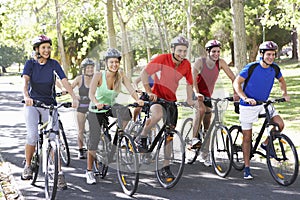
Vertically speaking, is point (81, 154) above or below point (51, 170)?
below

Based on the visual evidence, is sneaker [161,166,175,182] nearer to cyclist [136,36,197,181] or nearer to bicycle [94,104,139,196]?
cyclist [136,36,197,181]

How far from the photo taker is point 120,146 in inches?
274

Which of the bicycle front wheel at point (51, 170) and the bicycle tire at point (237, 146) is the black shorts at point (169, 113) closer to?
the bicycle tire at point (237, 146)

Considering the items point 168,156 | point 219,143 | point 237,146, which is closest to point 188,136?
point 219,143

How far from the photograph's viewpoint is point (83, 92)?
896 cm

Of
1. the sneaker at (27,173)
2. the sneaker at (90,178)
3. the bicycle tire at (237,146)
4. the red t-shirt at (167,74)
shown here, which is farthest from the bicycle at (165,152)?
the sneaker at (27,173)

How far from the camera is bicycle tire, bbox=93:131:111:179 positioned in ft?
23.8

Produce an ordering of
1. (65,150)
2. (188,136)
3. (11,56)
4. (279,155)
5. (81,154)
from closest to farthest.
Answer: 1. (279,155)
2. (188,136)
3. (65,150)
4. (81,154)
5. (11,56)

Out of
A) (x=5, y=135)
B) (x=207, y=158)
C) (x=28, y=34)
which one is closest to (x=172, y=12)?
(x=28, y=34)

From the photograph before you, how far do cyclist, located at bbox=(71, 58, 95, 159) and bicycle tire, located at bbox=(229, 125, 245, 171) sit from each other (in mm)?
2670

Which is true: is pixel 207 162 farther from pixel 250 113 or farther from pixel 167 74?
Answer: pixel 167 74

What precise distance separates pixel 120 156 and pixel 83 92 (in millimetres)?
2304

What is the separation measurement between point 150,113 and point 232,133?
1.34 m

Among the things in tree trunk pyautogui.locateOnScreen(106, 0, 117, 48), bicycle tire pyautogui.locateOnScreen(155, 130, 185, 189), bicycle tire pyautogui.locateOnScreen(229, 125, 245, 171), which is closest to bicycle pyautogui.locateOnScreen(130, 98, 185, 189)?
bicycle tire pyautogui.locateOnScreen(155, 130, 185, 189)
